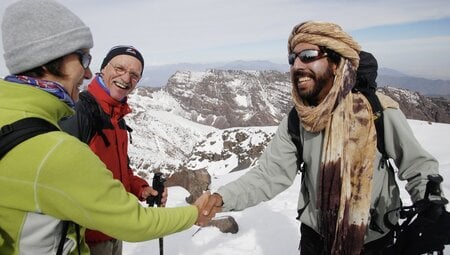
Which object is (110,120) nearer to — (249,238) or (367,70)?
(367,70)

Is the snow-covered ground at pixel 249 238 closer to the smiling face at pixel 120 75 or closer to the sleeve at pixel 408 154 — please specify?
the sleeve at pixel 408 154

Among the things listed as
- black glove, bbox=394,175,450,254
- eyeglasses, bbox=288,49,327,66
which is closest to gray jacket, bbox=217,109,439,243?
black glove, bbox=394,175,450,254

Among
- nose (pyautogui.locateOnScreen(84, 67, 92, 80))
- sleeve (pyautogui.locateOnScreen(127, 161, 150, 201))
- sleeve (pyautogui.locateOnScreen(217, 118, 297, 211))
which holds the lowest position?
sleeve (pyautogui.locateOnScreen(127, 161, 150, 201))

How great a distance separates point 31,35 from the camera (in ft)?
6.22

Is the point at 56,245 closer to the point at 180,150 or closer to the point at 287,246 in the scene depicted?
the point at 287,246

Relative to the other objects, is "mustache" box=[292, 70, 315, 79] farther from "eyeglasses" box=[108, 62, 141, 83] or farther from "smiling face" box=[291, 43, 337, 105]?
"eyeglasses" box=[108, 62, 141, 83]

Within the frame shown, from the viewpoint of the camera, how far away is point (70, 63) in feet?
6.72

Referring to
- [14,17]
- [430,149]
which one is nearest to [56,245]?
[14,17]

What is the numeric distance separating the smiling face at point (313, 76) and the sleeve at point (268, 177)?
1.43 ft

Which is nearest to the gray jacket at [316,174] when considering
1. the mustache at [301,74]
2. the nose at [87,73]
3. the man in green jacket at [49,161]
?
the mustache at [301,74]

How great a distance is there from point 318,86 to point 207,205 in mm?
1743

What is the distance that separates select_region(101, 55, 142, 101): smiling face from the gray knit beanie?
2.28 metres

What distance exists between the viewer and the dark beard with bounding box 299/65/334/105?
135 inches

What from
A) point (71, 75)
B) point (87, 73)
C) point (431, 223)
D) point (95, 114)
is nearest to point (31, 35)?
point (71, 75)
